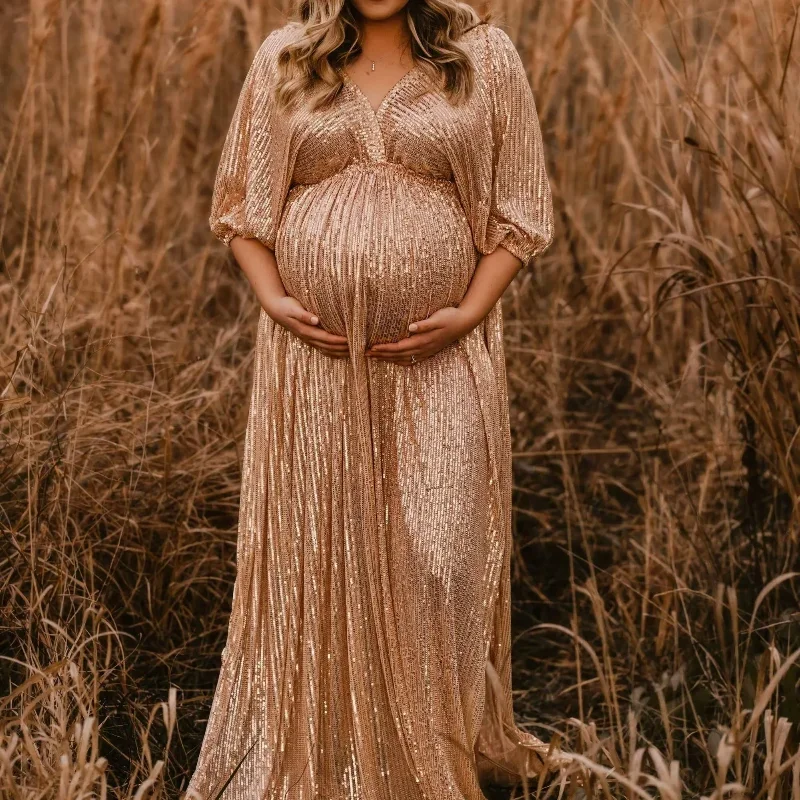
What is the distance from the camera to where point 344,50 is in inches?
98.9

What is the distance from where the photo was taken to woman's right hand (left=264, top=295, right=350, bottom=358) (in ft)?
8.27

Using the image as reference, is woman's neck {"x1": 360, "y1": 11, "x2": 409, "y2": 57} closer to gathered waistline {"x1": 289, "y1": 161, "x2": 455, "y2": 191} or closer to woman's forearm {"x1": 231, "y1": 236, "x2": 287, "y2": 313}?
gathered waistline {"x1": 289, "y1": 161, "x2": 455, "y2": 191}

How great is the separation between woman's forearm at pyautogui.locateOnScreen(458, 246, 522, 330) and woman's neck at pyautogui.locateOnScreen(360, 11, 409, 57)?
0.42 metres

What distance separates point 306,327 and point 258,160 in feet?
1.13

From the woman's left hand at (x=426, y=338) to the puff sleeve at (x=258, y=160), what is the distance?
32 cm

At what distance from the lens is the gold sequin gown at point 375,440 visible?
8.18 ft

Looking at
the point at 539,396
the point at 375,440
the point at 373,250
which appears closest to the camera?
the point at 373,250

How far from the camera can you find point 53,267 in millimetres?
3727

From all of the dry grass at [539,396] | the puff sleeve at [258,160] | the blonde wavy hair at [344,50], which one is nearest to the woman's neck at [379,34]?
the blonde wavy hair at [344,50]

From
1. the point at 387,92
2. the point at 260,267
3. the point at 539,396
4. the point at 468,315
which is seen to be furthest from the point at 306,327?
the point at 539,396

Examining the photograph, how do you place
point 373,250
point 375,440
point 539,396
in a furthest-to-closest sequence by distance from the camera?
point 539,396 < point 375,440 < point 373,250

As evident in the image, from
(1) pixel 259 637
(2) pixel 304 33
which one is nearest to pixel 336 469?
(1) pixel 259 637

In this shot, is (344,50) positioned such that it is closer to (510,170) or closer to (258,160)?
(258,160)

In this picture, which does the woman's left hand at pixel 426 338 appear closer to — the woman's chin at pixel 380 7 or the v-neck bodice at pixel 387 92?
the v-neck bodice at pixel 387 92
